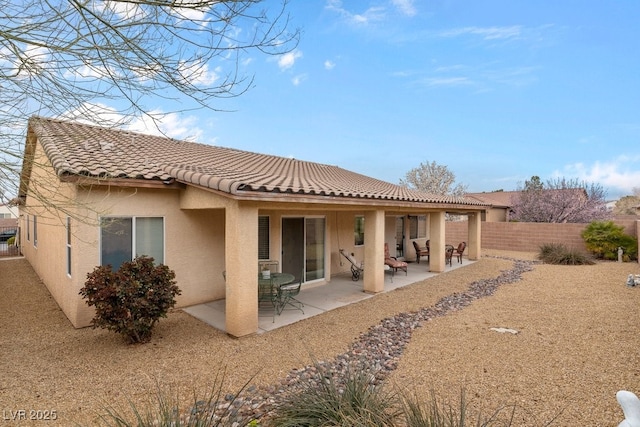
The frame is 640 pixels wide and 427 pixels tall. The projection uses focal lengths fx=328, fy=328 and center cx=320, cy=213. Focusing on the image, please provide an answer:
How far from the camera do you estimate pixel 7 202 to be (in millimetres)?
4949

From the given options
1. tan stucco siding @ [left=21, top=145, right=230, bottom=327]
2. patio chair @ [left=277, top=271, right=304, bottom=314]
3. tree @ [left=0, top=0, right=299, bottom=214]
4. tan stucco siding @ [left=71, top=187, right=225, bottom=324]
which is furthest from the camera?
patio chair @ [left=277, top=271, right=304, bottom=314]

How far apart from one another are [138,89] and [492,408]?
6.44 m

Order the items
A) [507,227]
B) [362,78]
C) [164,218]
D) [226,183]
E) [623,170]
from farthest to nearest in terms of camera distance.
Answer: [623,170] → [507,227] → [362,78] → [164,218] → [226,183]

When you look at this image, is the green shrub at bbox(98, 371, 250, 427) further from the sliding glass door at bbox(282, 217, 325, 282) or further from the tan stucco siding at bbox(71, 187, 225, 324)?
the sliding glass door at bbox(282, 217, 325, 282)

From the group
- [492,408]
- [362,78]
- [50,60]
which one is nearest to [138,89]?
[50,60]

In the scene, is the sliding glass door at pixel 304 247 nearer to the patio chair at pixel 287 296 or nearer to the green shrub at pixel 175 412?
the patio chair at pixel 287 296

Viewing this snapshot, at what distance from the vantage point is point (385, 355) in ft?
20.1

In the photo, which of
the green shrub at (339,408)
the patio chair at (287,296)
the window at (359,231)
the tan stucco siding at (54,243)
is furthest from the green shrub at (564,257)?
the tan stucco siding at (54,243)

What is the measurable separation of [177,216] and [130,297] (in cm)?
315

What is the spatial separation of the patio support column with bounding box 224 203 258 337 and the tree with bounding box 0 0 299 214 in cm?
269

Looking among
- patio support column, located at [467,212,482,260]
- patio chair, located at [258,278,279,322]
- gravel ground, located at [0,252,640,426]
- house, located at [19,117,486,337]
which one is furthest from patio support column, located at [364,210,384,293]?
patio support column, located at [467,212,482,260]

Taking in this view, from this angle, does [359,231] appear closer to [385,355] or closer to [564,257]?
[385,355]

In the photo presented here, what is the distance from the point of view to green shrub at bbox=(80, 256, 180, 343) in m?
6.19

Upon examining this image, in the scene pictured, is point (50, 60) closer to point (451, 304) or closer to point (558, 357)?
point (558, 357)
